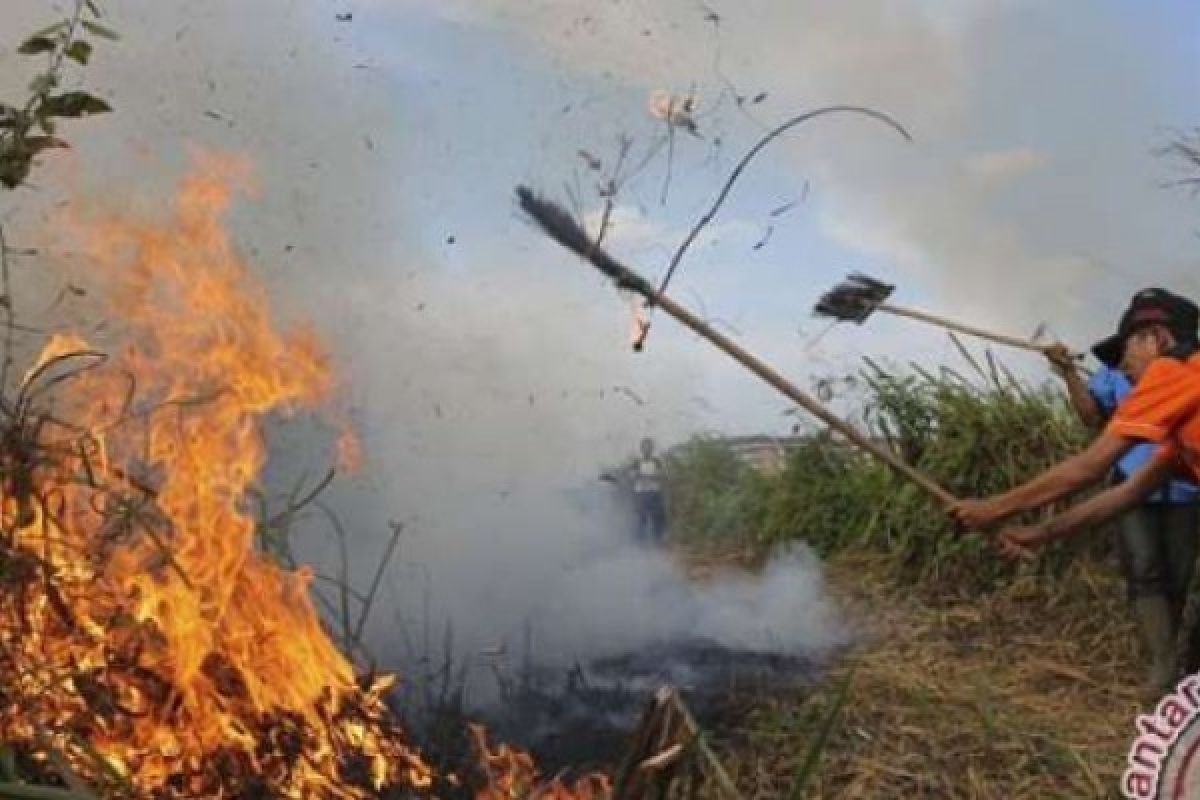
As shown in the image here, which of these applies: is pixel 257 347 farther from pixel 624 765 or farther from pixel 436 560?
pixel 436 560

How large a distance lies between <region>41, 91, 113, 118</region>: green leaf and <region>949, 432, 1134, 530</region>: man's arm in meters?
2.77

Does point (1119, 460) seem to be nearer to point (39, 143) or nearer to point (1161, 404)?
point (1161, 404)

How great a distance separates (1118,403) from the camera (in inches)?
236

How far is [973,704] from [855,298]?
66.0 inches

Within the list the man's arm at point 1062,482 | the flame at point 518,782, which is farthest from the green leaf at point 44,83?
the man's arm at point 1062,482

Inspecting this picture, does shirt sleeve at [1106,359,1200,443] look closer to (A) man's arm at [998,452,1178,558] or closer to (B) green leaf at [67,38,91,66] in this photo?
(A) man's arm at [998,452,1178,558]

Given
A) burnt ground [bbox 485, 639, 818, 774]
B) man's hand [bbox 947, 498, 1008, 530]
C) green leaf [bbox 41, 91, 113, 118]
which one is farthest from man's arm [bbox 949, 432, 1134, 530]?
green leaf [bbox 41, 91, 113, 118]

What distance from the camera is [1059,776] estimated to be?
15.5ft

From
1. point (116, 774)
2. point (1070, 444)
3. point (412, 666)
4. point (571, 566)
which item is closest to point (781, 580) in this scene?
point (571, 566)

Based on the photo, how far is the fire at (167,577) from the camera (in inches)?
140

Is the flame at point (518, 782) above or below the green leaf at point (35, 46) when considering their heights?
Result: below

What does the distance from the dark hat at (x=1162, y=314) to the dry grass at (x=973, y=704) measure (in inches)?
53.8

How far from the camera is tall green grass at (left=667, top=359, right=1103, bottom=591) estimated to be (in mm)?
7137

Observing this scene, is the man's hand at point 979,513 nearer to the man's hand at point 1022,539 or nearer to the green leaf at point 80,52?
the man's hand at point 1022,539
